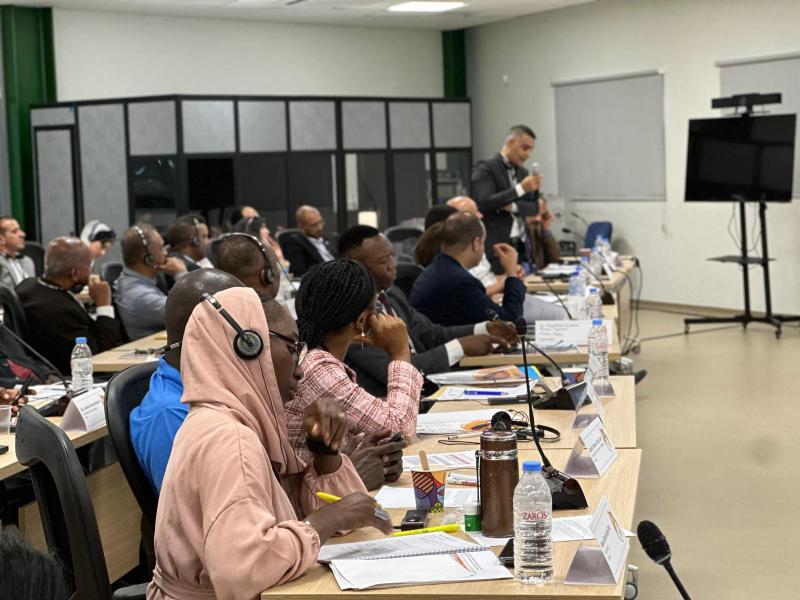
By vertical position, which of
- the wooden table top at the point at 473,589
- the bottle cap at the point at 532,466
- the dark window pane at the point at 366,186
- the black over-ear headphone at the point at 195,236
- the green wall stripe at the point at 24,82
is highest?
the green wall stripe at the point at 24,82

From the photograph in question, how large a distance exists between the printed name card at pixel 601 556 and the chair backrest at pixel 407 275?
151 inches

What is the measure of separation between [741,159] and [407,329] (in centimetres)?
613

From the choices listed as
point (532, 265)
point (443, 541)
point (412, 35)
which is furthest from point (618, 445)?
point (412, 35)

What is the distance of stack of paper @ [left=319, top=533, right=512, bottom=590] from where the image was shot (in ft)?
6.32

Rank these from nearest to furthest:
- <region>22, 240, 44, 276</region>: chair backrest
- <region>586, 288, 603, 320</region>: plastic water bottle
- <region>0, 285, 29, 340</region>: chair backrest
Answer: <region>0, 285, 29, 340</region>: chair backrest < <region>586, 288, 603, 320</region>: plastic water bottle < <region>22, 240, 44, 276</region>: chair backrest

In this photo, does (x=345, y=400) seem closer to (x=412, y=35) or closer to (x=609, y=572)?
(x=609, y=572)

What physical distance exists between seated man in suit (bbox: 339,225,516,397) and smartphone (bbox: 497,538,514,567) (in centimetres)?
144

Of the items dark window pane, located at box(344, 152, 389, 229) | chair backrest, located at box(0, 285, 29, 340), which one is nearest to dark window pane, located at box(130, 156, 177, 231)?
dark window pane, located at box(344, 152, 389, 229)

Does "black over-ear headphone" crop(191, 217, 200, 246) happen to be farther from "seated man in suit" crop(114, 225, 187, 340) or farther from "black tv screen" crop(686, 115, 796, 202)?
"black tv screen" crop(686, 115, 796, 202)

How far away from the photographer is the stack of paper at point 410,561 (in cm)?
193

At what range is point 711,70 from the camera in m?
10.7

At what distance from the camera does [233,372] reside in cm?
196

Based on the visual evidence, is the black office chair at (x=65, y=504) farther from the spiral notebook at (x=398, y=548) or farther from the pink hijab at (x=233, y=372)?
the spiral notebook at (x=398, y=548)

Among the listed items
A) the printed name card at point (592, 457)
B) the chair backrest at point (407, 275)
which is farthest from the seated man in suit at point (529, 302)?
the printed name card at point (592, 457)
